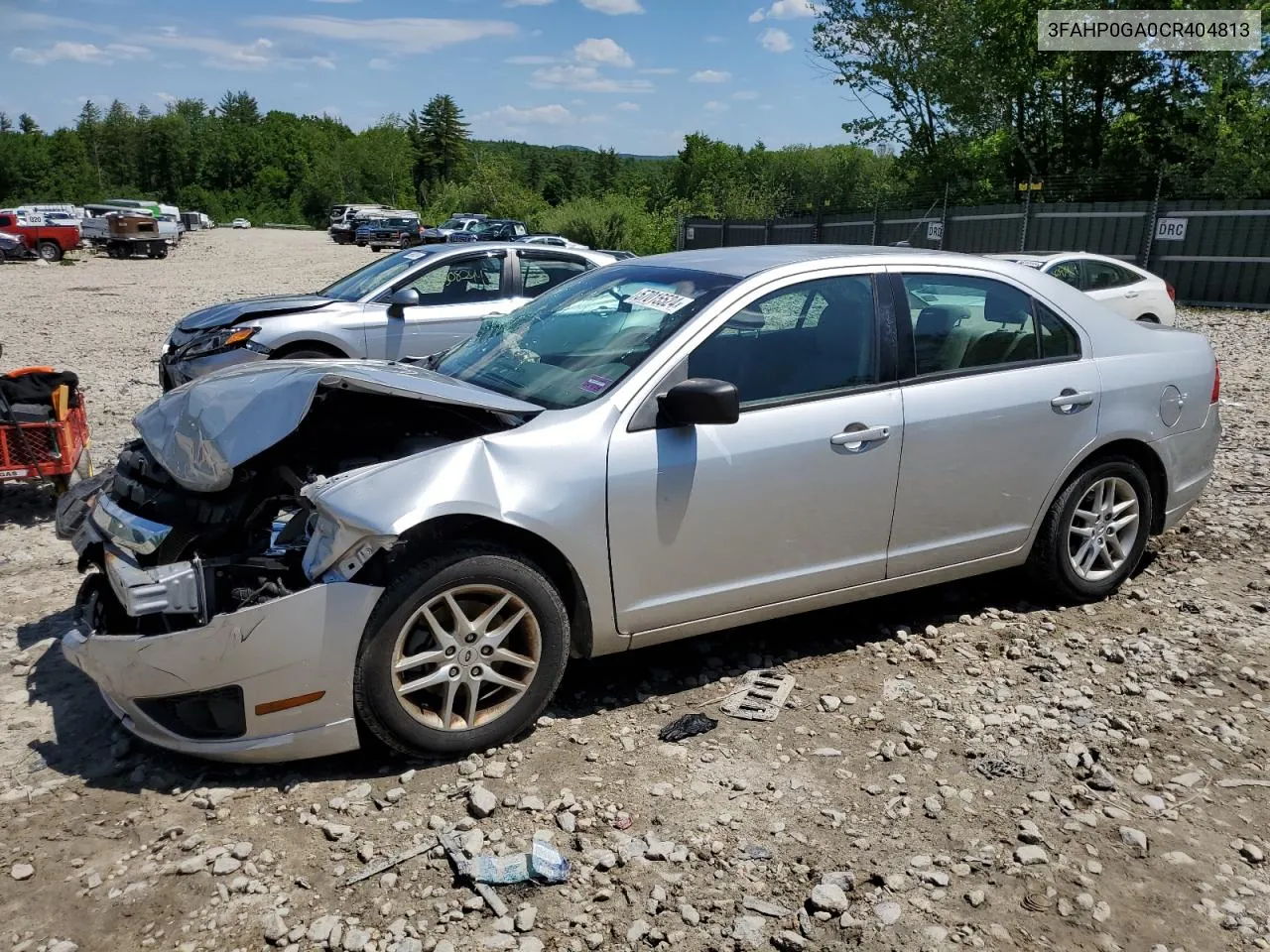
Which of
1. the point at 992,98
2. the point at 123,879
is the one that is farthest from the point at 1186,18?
the point at 123,879

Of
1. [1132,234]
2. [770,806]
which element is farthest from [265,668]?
[1132,234]

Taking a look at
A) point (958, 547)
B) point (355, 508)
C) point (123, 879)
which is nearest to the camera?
point (123, 879)

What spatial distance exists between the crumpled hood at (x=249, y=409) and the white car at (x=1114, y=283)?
35.6 ft

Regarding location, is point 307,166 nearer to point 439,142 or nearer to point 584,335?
point 439,142

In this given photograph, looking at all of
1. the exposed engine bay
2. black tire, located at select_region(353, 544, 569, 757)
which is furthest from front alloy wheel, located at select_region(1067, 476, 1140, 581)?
the exposed engine bay

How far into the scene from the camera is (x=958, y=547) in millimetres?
4371

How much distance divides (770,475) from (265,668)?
1.94 m

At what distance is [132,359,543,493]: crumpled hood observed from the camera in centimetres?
348

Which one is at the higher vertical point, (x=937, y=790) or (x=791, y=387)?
(x=791, y=387)

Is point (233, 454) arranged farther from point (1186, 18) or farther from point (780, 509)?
point (1186, 18)

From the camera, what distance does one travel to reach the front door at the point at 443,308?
901 cm

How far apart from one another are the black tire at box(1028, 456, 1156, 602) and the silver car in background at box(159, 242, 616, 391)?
4912 mm

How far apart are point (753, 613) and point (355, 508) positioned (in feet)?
5.50

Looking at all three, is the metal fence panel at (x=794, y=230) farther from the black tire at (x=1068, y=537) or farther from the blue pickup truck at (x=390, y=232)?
the black tire at (x=1068, y=537)
